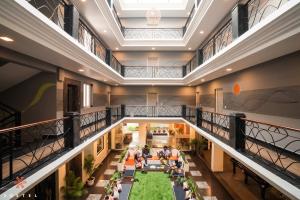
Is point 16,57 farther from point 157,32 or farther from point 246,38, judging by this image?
point 157,32

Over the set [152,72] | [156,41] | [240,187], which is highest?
[156,41]

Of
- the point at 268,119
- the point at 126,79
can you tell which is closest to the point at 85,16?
the point at 126,79

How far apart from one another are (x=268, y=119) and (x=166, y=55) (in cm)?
1162

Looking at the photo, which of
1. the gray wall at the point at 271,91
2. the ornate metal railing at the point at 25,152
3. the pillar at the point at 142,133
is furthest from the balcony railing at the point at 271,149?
the pillar at the point at 142,133

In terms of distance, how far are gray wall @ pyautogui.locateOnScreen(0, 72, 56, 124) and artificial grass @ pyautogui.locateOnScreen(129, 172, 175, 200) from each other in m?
5.68

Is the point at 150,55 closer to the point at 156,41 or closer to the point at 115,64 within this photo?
the point at 156,41

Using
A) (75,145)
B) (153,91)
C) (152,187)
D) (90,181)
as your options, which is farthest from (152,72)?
(75,145)

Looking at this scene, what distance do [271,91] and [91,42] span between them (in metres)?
8.07

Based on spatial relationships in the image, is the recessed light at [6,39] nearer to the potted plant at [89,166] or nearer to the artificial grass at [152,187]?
the potted plant at [89,166]

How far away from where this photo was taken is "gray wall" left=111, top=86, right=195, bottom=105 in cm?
1739

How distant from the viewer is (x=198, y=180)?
11.5 m

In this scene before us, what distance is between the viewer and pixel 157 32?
15.9 metres

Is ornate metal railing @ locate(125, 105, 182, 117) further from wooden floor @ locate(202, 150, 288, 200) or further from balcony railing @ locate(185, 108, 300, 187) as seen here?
balcony railing @ locate(185, 108, 300, 187)

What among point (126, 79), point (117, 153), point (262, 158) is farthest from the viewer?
point (117, 153)
